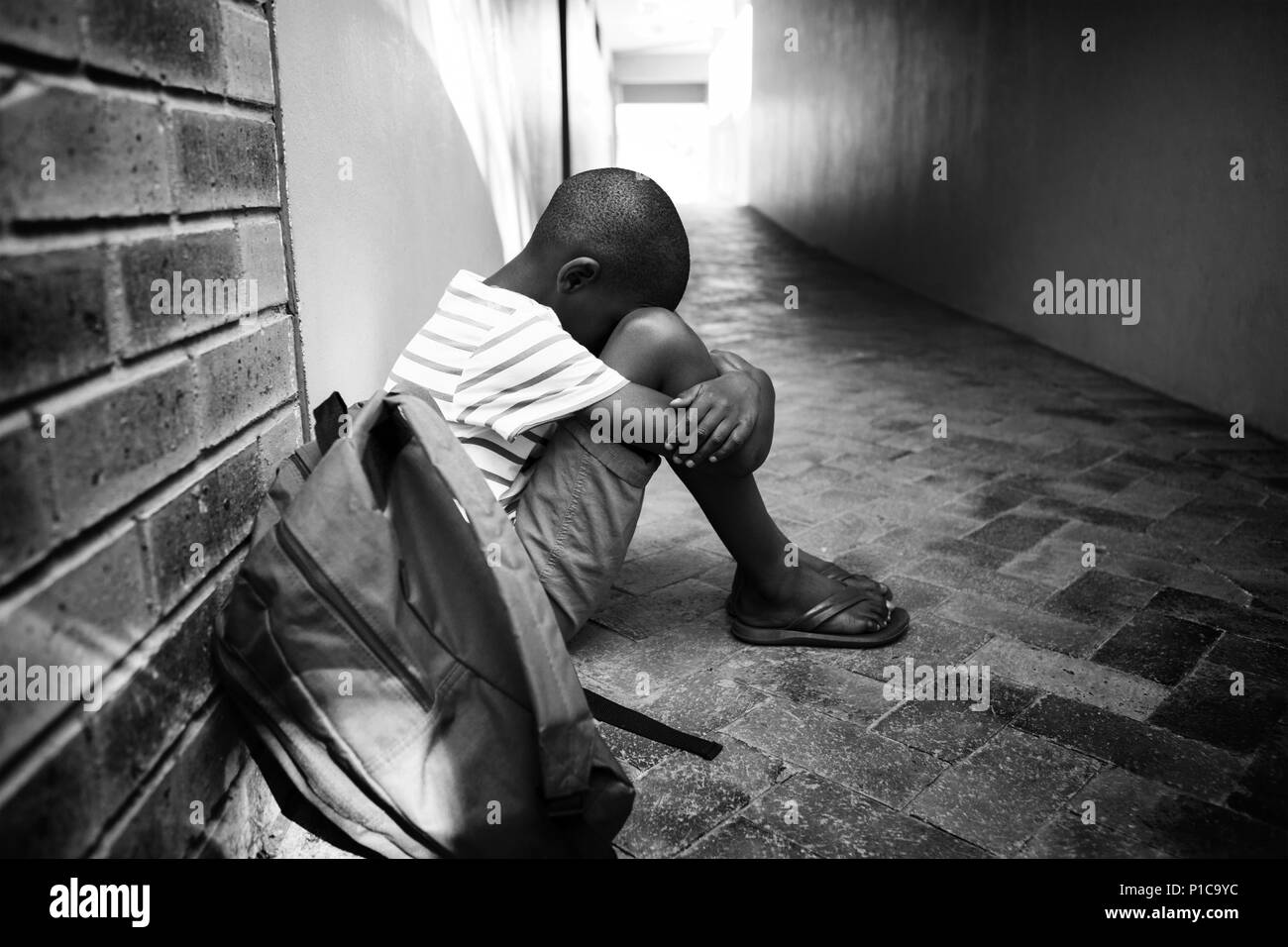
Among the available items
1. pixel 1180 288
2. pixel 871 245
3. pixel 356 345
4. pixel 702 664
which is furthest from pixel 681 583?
pixel 871 245

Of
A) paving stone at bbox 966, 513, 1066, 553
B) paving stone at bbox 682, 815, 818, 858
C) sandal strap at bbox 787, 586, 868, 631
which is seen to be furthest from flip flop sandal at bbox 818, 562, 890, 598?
paving stone at bbox 682, 815, 818, 858

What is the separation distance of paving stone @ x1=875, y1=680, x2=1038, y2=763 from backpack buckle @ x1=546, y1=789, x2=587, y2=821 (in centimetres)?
70

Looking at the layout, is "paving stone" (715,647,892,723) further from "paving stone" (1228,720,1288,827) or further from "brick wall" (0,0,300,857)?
"brick wall" (0,0,300,857)

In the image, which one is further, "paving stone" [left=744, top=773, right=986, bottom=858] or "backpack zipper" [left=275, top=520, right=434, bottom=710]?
"paving stone" [left=744, top=773, right=986, bottom=858]

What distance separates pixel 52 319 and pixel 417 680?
545 millimetres

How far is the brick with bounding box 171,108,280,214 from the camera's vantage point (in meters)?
1.06

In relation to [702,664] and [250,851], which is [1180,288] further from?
[250,851]

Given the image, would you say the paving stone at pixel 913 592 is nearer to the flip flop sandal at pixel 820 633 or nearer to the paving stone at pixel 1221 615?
the flip flop sandal at pixel 820 633

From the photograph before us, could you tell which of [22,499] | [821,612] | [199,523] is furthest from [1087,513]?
[22,499]

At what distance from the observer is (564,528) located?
5.34 feet

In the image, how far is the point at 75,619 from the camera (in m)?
0.84

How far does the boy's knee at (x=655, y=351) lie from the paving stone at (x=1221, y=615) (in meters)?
1.22

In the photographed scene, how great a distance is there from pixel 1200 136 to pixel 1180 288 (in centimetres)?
60

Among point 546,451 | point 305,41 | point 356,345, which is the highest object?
point 305,41
